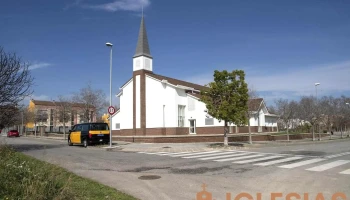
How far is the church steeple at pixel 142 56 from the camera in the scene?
1484 inches

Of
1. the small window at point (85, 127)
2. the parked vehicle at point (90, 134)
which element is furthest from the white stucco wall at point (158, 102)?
the small window at point (85, 127)

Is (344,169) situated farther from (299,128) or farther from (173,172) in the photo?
(299,128)

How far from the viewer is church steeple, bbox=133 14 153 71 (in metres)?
37.7

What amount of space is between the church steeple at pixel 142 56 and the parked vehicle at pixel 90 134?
14790mm

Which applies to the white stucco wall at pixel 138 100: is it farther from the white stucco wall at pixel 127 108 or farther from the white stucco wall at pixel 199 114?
the white stucco wall at pixel 199 114

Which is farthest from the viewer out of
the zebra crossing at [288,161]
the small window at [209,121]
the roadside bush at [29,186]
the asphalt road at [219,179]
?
the small window at [209,121]

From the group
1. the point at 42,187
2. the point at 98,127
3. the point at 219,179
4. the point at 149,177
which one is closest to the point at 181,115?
the point at 98,127

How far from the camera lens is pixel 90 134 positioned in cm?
2352

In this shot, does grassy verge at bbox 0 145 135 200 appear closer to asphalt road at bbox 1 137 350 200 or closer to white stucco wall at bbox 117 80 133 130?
asphalt road at bbox 1 137 350 200

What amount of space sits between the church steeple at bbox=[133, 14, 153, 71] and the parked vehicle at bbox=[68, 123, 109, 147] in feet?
48.5

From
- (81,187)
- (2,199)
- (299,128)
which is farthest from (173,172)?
(299,128)

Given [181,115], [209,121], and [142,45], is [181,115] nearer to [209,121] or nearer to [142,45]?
[209,121]

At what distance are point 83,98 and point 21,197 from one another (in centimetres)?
4154

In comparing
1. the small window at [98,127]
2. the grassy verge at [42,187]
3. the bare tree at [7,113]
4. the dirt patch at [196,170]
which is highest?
the bare tree at [7,113]
